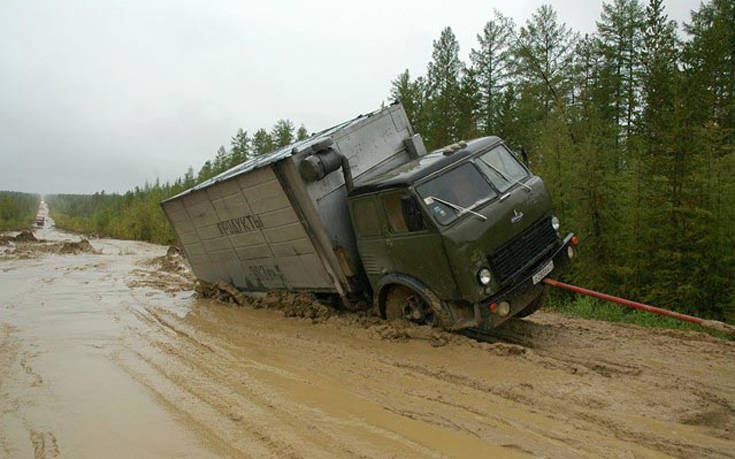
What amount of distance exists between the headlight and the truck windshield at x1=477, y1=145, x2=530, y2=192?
3.63ft

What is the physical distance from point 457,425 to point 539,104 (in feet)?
84.4

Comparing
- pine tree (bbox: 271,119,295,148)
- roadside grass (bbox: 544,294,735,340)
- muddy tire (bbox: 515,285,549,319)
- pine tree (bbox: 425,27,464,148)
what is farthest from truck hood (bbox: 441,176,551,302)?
pine tree (bbox: 271,119,295,148)

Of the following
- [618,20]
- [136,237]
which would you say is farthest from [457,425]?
[136,237]

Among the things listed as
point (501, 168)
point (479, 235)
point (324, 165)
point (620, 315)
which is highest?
point (324, 165)

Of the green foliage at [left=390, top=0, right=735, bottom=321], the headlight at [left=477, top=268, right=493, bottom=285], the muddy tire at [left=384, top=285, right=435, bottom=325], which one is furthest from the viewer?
the green foliage at [left=390, top=0, right=735, bottom=321]

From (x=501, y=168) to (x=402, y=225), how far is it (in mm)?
1519

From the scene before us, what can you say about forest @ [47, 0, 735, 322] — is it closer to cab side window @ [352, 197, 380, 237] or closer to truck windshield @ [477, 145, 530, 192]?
truck windshield @ [477, 145, 530, 192]

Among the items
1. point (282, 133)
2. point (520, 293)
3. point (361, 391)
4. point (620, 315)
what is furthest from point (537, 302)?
point (282, 133)

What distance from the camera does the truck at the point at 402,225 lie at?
5582mm

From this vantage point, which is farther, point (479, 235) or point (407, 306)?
point (407, 306)

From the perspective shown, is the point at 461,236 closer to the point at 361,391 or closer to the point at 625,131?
the point at 361,391

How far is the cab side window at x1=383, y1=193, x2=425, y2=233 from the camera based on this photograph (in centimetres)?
566

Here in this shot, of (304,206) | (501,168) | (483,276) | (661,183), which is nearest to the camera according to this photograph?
(483,276)

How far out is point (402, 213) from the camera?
5.77m
